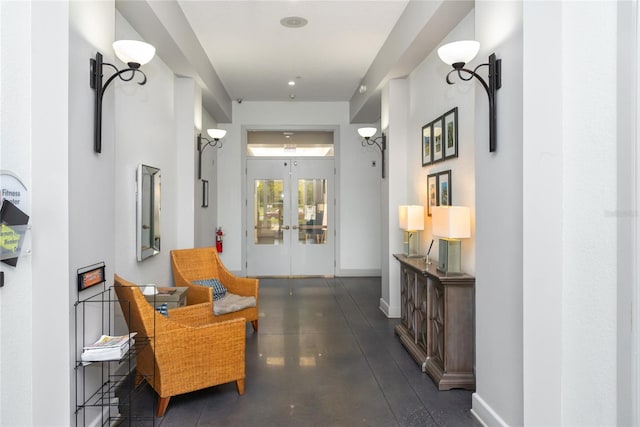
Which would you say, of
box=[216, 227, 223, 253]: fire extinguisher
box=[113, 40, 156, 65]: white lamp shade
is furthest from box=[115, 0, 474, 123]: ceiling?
box=[216, 227, 223, 253]: fire extinguisher

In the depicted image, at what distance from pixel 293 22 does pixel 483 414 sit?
3.68m

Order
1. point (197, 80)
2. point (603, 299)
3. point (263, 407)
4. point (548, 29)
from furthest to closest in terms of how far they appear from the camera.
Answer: point (197, 80), point (263, 407), point (548, 29), point (603, 299)

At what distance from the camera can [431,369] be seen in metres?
3.44

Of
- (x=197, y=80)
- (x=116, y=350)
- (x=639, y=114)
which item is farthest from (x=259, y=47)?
(x=639, y=114)

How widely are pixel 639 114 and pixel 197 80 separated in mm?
4490

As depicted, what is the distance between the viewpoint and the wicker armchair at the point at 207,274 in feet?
14.7

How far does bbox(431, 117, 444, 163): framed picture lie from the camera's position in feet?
13.2

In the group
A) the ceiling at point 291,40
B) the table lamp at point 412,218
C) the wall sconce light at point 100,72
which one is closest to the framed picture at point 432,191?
the table lamp at point 412,218

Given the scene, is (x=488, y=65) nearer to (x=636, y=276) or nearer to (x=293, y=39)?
(x=636, y=276)

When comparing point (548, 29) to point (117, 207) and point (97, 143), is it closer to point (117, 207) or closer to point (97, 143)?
point (97, 143)

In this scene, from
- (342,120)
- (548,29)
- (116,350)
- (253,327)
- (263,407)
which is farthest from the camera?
(342,120)

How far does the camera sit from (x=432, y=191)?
4.27 meters

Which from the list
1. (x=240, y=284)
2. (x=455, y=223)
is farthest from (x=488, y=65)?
(x=240, y=284)

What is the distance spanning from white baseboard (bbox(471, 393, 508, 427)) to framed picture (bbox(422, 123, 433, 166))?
2.30 metres
